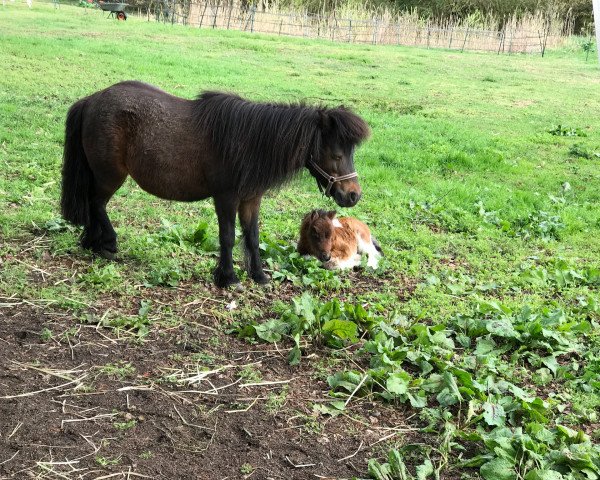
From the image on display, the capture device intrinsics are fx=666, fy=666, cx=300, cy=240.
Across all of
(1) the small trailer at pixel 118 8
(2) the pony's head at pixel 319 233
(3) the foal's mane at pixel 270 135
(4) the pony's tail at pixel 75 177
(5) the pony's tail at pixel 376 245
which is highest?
(1) the small trailer at pixel 118 8

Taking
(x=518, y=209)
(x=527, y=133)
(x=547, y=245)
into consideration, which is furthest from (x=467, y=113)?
(x=547, y=245)

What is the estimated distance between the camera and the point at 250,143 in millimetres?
5684

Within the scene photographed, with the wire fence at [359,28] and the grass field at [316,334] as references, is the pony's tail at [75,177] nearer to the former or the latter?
the grass field at [316,334]

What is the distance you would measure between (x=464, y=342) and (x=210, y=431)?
2.27m

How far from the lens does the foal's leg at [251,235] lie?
20.0ft

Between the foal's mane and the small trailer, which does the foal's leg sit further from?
the small trailer

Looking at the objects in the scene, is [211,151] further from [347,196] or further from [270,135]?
[347,196]

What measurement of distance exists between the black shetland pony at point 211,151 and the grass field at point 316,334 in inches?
22.4

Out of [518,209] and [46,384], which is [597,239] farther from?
[46,384]

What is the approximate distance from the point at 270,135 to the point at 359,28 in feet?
93.8

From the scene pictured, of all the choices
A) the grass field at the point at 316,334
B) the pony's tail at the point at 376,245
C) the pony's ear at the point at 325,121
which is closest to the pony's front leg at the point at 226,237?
the grass field at the point at 316,334

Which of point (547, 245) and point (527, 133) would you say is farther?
point (527, 133)

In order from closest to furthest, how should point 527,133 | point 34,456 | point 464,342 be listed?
point 34,456 < point 464,342 < point 527,133

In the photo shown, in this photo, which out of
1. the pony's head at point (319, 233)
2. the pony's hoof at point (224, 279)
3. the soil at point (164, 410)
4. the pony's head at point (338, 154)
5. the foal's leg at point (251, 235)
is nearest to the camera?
the soil at point (164, 410)
